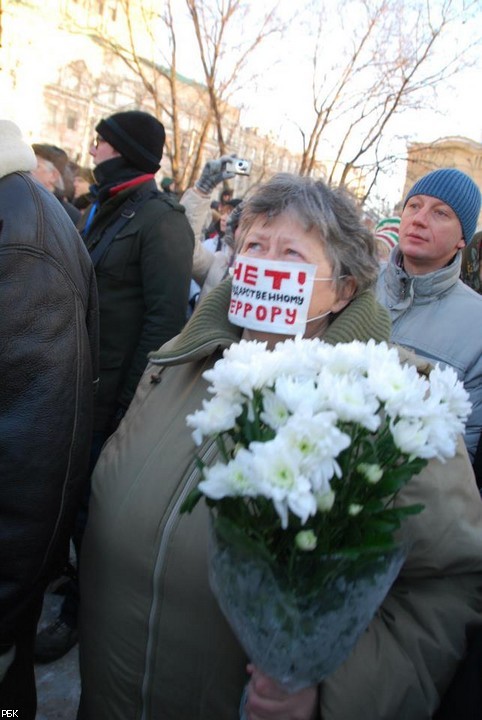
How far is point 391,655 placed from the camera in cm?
122

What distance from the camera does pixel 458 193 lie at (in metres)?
2.85

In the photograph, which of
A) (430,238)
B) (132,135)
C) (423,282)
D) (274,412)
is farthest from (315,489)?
(132,135)

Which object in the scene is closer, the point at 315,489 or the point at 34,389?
the point at 315,489

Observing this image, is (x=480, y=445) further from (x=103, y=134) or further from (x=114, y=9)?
(x=114, y=9)

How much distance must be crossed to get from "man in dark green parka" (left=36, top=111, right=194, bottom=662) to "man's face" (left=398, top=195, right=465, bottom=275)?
1.12 meters

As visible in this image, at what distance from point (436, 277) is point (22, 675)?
2.25 m

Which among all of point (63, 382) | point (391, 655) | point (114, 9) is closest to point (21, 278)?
point (63, 382)

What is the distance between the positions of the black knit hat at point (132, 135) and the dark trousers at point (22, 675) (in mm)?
2361

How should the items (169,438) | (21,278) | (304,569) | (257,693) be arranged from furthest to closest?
(169,438), (21,278), (257,693), (304,569)

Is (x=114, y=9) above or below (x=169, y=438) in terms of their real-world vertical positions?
above

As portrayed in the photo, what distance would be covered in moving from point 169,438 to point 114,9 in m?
13.4

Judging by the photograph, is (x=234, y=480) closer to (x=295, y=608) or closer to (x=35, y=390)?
(x=295, y=608)

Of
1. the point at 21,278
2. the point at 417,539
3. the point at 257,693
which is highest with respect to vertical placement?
the point at 21,278


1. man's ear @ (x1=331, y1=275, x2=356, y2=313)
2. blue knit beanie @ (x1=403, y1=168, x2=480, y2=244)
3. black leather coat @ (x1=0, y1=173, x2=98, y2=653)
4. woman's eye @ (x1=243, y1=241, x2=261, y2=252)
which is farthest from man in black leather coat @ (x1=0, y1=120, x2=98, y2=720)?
blue knit beanie @ (x1=403, y1=168, x2=480, y2=244)
